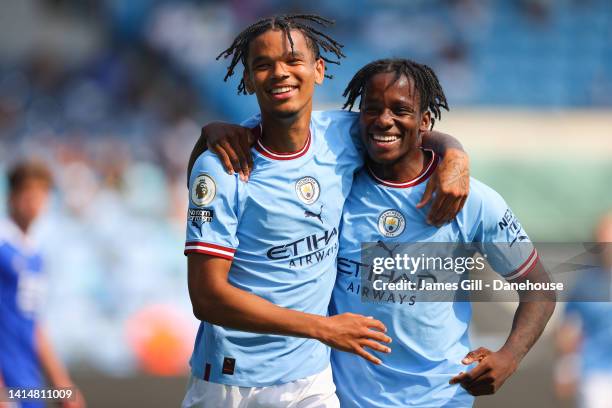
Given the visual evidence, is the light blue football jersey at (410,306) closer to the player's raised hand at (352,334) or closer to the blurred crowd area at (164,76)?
the player's raised hand at (352,334)

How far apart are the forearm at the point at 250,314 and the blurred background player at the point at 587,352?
4.49 m

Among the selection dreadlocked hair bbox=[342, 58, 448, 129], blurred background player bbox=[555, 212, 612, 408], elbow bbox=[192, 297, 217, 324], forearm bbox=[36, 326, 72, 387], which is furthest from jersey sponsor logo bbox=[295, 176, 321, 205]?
blurred background player bbox=[555, 212, 612, 408]

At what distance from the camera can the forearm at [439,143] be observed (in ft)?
12.8

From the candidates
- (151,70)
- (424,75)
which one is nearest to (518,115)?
(151,70)

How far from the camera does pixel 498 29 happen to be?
45.1 feet

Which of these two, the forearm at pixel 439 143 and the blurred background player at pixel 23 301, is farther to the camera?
the blurred background player at pixel 23 301

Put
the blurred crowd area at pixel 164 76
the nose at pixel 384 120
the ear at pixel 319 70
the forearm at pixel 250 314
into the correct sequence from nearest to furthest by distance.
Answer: the forearm at pixel 250 314
the nose at pixel 384 120
the ear at pixel 319 70
the blurred crowd area at pixel 164 76

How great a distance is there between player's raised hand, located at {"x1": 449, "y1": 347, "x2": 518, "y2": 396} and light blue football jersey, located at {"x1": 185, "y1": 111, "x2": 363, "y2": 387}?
604 mm

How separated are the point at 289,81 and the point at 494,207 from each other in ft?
3.18

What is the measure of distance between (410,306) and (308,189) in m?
0.62

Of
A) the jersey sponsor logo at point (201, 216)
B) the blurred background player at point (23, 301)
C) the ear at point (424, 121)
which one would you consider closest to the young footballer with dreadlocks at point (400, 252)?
the ear at point (424, 121)

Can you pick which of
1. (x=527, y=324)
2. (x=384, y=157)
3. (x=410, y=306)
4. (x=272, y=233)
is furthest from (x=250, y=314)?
(x=527, y=324)

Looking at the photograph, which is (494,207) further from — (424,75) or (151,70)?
(151,70)

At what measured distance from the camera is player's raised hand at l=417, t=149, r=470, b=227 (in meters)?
3.71
